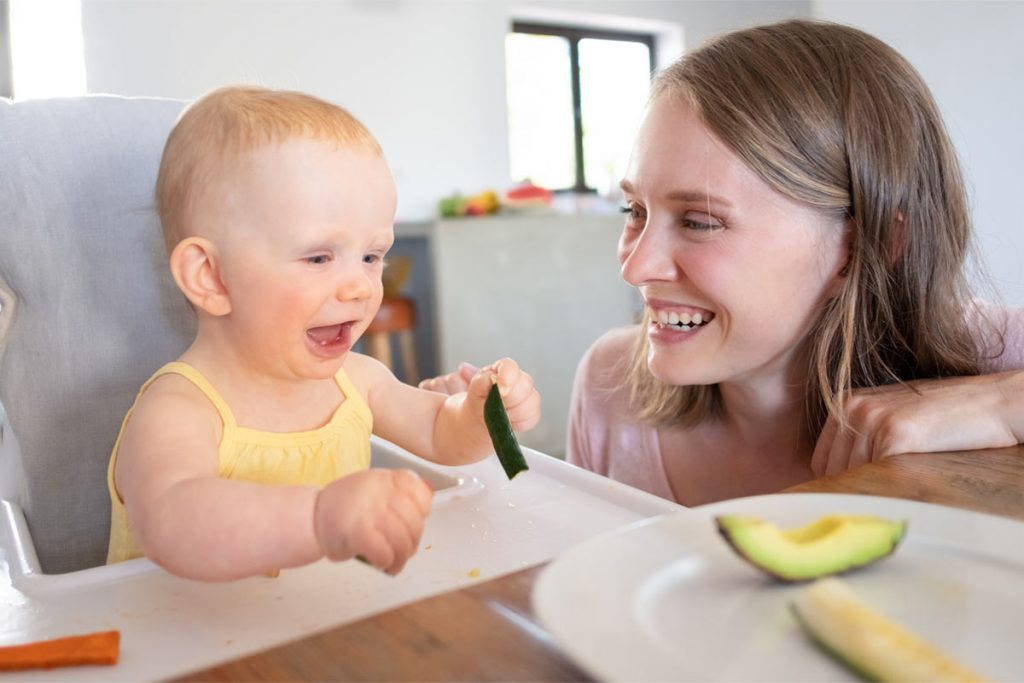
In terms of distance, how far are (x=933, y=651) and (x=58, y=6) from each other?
4.20 meters

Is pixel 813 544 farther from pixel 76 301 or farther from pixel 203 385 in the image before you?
pixel 76 301

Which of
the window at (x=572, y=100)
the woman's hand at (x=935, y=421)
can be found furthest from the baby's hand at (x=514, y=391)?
the window at (x=572, y=100)

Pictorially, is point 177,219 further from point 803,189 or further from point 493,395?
point 803,189

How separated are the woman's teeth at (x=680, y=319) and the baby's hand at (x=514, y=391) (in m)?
0.38

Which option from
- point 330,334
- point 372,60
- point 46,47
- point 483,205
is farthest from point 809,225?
point 372,60

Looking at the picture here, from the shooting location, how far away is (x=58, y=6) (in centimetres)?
370

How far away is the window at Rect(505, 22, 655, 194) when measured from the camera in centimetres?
529

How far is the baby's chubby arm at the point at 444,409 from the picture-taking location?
79 cm

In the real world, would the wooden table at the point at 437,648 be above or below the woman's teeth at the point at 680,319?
below

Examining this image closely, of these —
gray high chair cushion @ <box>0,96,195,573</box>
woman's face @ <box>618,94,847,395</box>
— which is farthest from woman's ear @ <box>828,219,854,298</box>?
gray high chair cushion @ <box>0,96,195,573</box>

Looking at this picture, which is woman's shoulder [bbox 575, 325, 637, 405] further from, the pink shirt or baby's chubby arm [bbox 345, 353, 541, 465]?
baby's chubby arm [bbox 345, 353, 541, 465]

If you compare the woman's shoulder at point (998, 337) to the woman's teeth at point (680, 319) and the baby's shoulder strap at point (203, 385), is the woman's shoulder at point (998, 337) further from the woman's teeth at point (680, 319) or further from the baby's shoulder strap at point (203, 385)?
the baby's shoulder strap at point (203, 385)

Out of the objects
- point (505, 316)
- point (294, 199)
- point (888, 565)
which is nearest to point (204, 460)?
point (294, 199)

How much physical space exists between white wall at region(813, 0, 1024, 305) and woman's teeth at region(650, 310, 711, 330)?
128 cm
